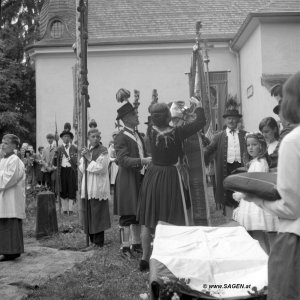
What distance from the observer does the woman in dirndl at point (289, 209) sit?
116 inches

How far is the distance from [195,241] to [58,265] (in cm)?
334

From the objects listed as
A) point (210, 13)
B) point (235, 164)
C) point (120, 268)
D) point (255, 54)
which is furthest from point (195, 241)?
point (210, 13)

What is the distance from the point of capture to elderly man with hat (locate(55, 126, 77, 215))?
13.8m

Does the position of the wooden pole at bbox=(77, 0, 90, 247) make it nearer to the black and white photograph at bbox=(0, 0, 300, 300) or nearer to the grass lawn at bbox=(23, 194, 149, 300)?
the black and white photograph at bbox=(0, 0, 300, 300)

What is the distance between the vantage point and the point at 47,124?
24922mm

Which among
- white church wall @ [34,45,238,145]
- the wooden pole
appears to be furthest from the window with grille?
the wooden pole

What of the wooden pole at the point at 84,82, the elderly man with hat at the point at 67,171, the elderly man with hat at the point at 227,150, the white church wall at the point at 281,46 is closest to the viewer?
the elderly man with hat at the point at 227,150

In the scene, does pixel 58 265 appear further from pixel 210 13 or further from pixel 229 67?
pixel 210 13

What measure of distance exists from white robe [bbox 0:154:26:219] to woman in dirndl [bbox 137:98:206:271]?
2229 mm

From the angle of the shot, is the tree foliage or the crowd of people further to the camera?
the tree foliage

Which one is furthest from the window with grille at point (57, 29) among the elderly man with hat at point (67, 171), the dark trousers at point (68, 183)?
the dark trousers at point (68, 183)

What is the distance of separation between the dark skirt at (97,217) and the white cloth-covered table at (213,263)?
152 inches

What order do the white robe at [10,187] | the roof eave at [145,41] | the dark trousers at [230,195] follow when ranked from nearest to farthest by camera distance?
the white robe at [10,187] → the dark trousers at [230,195] → the roof eave at [145,41]

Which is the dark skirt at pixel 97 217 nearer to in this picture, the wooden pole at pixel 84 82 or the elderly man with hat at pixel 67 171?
the wooden pole at pixel 84 82
